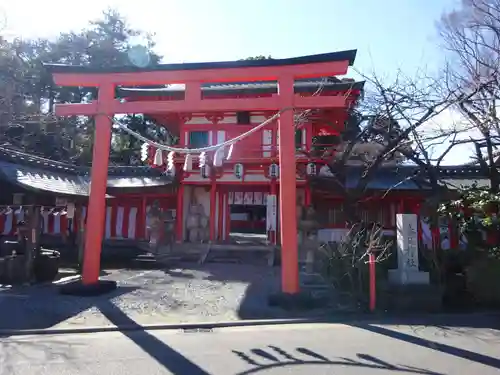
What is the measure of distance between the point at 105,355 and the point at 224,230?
14750 mm

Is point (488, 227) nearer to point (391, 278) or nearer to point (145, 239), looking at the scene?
point (391, 278)

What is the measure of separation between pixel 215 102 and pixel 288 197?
104 inches

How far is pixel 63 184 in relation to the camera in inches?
589

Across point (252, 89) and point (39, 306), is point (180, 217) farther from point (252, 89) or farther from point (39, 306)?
point (39, 306)

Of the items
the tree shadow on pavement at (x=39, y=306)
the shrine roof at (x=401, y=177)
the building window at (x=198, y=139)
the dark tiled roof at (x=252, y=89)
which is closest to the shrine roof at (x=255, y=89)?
the dark tiled roof at (x=252, y=89)

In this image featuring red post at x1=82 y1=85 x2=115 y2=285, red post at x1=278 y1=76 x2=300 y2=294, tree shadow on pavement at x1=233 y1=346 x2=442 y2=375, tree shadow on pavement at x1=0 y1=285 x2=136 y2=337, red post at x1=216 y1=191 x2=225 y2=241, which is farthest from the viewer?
red post at x1=216 y1=191 x2=225 y2=241

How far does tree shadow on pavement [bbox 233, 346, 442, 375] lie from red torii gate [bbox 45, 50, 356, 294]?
3.13 m

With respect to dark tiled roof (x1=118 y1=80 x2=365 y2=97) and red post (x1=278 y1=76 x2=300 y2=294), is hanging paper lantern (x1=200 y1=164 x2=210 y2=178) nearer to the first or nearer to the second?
dark tiled roof (x1=118 y1=80 x2=365 y2=97)

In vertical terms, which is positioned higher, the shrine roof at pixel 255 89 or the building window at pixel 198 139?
the shrine roof at pixel 255 89

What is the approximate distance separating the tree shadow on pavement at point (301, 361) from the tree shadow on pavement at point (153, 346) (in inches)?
27.2

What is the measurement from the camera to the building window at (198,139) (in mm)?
20688

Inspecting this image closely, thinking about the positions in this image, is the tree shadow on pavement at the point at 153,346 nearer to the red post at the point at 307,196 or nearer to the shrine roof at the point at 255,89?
the shrine roof at the point at 255,89

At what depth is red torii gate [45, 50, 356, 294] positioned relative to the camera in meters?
9.05

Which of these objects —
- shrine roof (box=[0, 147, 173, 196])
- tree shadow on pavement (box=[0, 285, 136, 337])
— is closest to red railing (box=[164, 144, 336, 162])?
shrine roof (box=[0, 147, 173, 196])
